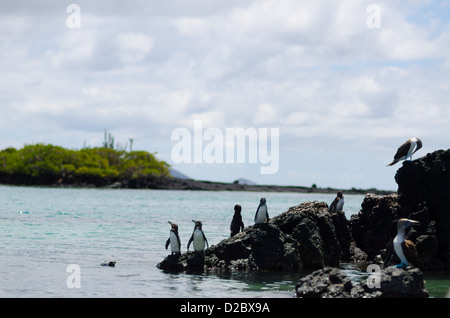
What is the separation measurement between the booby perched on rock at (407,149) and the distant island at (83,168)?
9311 centimetres

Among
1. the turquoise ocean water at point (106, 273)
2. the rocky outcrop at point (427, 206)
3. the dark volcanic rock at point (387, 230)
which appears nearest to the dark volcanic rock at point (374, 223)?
the dark volcanic rock at point (387, 230)

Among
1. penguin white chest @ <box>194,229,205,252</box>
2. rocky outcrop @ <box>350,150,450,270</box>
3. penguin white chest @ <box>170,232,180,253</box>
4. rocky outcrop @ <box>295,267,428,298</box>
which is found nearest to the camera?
rocky outcrop @ <box>295,267,428,298</box>

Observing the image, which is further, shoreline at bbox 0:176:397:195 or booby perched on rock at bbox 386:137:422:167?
shoreline at bbox 0:176:397:195

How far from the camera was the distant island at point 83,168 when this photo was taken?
106750 mm

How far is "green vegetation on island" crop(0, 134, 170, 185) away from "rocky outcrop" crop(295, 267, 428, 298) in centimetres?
9693

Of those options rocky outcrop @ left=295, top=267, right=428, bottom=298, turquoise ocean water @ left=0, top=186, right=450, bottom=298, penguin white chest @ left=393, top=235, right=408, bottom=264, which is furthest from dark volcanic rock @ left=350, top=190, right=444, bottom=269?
rocky outcrop @ left=295, top=267, right=428, bottom=298

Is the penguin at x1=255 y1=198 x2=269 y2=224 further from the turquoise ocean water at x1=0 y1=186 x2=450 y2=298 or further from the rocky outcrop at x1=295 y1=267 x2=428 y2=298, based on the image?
the rocky outcrop at x1=295 y1=267 x2=428 y2=298

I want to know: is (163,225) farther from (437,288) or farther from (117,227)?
(437,288)

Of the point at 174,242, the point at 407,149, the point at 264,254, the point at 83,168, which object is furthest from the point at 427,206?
the point at 83,168

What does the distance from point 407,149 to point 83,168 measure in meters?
93.8

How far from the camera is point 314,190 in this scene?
481 ft

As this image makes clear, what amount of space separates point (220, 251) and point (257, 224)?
1.39m

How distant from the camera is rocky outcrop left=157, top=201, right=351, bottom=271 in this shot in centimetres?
1777
